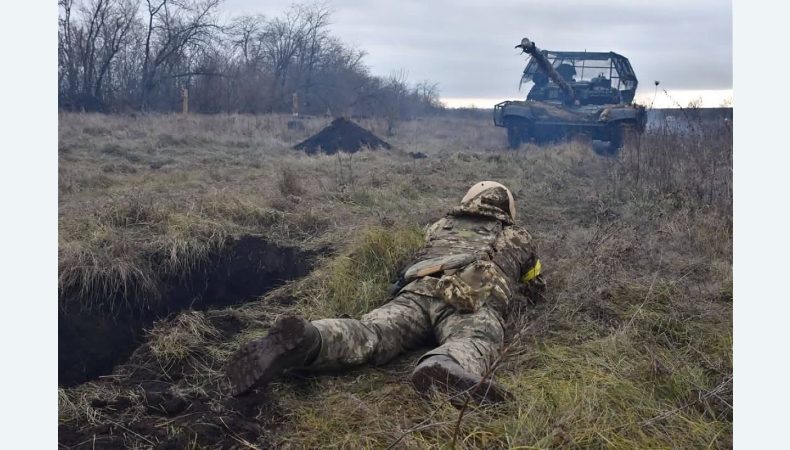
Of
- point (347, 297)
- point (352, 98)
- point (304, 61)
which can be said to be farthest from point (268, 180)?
point (352, 98)

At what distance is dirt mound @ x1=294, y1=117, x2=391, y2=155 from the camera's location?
1230 centimetres

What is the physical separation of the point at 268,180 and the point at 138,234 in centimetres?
280

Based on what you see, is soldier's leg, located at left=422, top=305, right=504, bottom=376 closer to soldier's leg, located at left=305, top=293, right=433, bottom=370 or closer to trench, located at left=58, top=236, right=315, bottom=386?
soldier's leg, located at left=305, top=293, right=433, bottom=370

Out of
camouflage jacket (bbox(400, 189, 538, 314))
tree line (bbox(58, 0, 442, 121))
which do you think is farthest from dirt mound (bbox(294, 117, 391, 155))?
camouflage jacket (bbox(400, 189, 538, 314))

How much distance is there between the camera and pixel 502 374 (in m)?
2.67

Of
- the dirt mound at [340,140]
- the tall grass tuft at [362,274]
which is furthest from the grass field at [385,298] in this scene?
the dirt mound at [340,140]

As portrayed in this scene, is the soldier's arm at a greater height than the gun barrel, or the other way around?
the gun barrel

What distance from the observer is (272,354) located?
2.26 metres

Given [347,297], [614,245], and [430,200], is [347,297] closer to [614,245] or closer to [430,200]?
[614,245]

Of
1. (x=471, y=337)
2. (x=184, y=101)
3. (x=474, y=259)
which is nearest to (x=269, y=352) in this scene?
(x=471, y=337)

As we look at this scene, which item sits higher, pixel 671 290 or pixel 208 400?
pixel 671 290

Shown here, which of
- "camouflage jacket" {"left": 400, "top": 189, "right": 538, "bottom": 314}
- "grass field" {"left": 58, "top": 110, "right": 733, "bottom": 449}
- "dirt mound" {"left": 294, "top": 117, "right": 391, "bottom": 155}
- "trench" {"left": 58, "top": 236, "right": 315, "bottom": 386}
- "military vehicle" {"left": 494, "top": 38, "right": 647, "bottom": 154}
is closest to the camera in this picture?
"grass field" {"left": 58, "top": 110, "right": 733, "bottom": 449}

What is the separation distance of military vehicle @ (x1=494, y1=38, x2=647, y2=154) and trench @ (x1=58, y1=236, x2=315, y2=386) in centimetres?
952

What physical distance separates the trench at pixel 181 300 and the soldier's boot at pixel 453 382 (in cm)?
161
